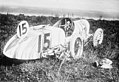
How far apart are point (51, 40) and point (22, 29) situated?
0.41m

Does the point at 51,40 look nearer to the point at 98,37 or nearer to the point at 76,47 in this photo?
the point at 76,47

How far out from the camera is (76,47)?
10.2 ft

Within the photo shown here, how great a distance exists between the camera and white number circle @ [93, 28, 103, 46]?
3281 millimetres

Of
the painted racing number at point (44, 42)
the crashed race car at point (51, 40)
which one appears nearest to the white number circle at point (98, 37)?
the crashed race car at point (51, 40)

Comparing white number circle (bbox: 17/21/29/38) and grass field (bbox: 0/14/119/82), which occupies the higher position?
white number circle (bbox: 17/21/29/38)

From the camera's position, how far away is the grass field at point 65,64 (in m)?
2.63

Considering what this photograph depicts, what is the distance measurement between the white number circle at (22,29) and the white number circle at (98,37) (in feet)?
3.42

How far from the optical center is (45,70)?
288cm

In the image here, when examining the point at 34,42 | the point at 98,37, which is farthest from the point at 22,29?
the point at 98,37

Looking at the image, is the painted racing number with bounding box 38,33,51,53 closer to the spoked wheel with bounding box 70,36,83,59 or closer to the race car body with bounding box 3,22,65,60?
the race car body with bounding box 3,22,65,60

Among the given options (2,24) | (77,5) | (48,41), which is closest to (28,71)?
(48,41)

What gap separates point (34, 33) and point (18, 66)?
43 cm

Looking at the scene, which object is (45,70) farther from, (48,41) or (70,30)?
(70,30)

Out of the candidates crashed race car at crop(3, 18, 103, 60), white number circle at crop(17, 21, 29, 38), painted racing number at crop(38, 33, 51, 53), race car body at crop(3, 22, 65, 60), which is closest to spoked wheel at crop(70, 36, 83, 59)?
crashed race car at crop(3, 18, 103, 60)
